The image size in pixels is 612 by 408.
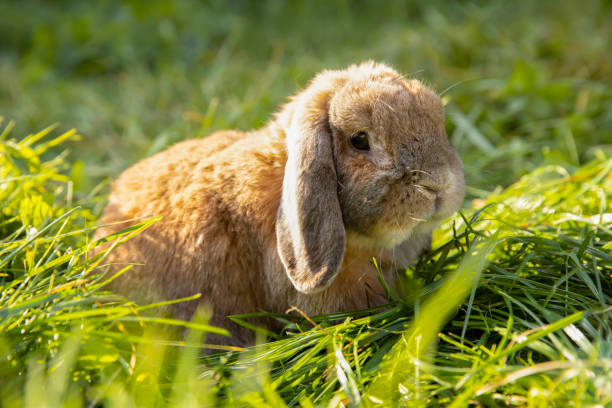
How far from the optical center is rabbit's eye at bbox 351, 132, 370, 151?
2738mm

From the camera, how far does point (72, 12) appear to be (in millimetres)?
8547

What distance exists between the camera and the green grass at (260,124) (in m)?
2.13

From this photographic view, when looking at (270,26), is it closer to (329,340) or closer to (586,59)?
(586,59)

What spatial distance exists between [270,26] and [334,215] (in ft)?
21.8

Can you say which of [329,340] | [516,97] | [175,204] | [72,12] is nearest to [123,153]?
[175,204]

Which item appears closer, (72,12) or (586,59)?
(586,59)

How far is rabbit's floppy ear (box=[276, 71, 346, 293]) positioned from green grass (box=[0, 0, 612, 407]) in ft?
0.94

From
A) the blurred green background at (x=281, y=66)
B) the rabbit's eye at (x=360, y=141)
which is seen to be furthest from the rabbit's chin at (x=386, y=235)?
the blurred green background at (x=281, y=66)

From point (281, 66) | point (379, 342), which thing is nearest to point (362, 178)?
point (379, 342)

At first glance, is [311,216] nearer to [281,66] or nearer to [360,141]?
[360,141]

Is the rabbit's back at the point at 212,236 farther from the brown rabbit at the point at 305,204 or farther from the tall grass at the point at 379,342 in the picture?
the tall grass at the point at 379,342

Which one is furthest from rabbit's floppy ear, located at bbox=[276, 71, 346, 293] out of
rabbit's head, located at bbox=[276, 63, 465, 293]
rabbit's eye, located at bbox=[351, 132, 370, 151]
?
rabbit's eye, located at bbox=[351, 132, 370, 151]

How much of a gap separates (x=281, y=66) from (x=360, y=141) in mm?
4328

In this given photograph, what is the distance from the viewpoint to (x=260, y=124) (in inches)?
182
